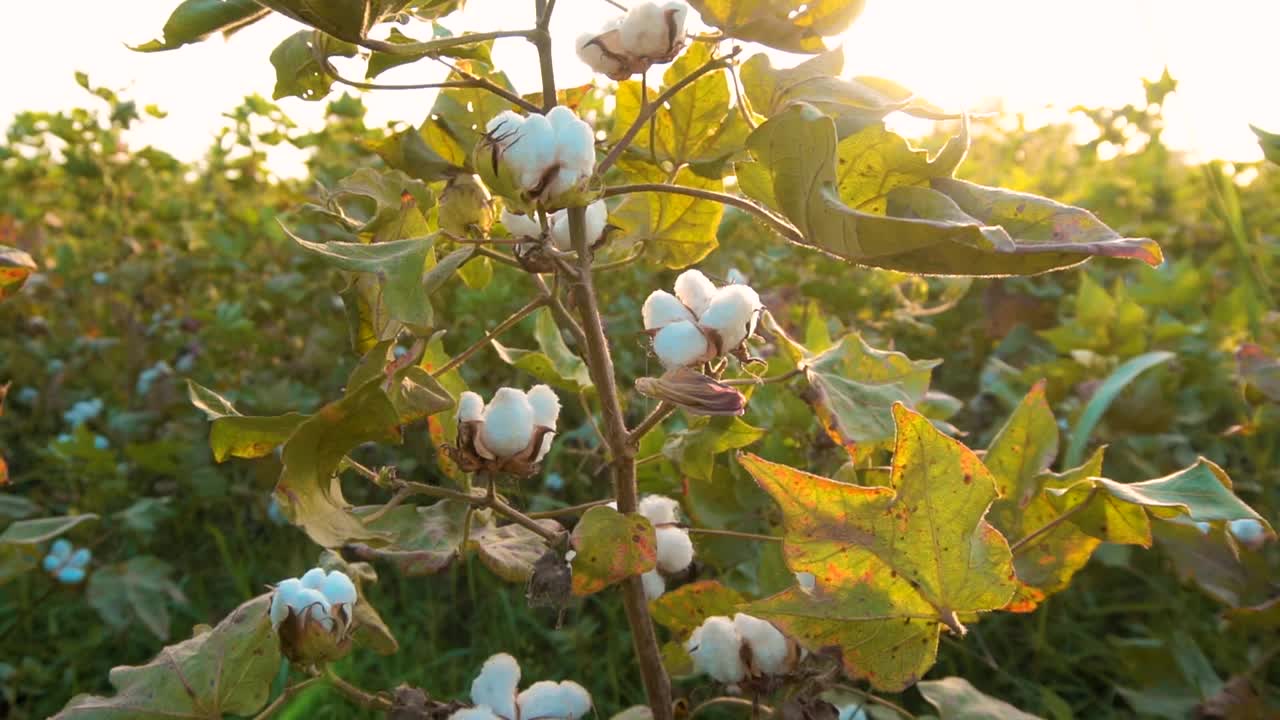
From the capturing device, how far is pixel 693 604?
0.92 meters

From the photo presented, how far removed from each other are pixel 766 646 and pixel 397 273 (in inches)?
16.2

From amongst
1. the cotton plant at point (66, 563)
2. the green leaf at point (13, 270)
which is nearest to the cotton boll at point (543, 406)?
the green leaf at point (13, 270)

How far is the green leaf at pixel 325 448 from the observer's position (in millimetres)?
600

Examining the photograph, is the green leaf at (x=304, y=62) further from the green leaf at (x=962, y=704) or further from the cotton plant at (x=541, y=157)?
the green leaf at (x=962, y=704)

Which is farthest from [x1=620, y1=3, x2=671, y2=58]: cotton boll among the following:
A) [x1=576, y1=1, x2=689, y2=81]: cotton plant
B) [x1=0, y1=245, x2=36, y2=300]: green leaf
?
[x1=0, y1=245, x2=36, y2=300]: green leaf

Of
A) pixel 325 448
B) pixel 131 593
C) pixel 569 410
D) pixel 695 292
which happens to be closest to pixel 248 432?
pixel 325 448

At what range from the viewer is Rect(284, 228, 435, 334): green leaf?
611 millimetres

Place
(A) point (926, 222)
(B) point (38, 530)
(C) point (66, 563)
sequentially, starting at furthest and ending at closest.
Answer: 1. (C) point (66, 563)
2. (B) point (38, 530)
3. (A) point (926, 222)

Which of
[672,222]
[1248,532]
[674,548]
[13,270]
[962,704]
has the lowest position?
[1248,532]

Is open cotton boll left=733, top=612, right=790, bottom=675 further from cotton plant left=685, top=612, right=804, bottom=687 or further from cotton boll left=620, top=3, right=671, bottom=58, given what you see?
cotton boll left=620, top=3, right=671, bottom=58

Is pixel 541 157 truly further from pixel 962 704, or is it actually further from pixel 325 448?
pixel 962 704

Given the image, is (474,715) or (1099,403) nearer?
(474,715)

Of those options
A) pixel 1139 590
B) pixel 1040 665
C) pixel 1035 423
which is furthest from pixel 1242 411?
pixel 1035 423

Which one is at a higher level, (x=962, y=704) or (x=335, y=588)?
(x=335, y=588)
